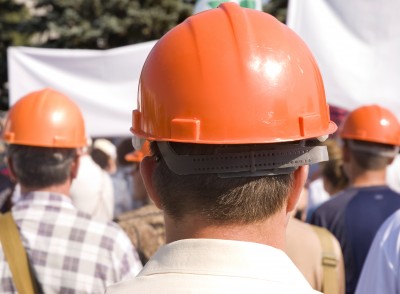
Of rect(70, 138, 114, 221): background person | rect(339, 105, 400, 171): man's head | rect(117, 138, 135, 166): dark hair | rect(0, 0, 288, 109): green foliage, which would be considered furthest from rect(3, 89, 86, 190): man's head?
rect(0, 0, 288, 109): green foliage

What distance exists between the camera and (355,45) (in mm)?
4195

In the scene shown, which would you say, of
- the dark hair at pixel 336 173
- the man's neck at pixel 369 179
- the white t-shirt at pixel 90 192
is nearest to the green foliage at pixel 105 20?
the white t-shirt at pixel 90 192

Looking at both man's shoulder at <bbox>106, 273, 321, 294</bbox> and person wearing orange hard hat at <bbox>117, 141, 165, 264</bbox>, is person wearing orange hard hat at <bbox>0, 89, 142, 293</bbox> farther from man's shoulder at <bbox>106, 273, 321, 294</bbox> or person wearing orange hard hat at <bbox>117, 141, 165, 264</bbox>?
man's shoulder at <bbox>106, 273, 321, 294</bbox>

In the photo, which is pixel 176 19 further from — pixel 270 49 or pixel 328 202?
pixel 270 49

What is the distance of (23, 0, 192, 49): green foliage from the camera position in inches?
840

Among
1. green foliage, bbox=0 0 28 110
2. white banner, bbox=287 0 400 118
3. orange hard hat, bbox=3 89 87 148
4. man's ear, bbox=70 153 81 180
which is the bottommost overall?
green foliage, bbox=0 0 28 110

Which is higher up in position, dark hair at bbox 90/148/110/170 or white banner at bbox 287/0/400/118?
white banner at bbox 287/0/400/118

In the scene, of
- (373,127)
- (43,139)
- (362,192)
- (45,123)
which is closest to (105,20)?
(373,127)

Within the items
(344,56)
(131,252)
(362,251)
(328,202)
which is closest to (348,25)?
(344,56)

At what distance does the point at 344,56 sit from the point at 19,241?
7.80 ft

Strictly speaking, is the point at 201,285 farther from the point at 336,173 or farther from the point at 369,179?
the point at 336,173

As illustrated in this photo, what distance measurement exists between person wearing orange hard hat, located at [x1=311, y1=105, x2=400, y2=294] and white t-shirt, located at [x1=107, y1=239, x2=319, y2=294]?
2607 mm

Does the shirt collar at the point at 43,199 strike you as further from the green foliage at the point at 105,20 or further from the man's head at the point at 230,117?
the green foliage at the point at 105,20

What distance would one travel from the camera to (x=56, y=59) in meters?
5.63
